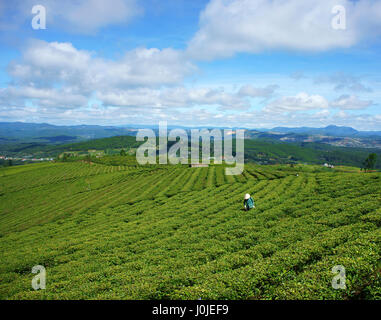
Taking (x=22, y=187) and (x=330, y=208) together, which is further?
(x=22, y=187)

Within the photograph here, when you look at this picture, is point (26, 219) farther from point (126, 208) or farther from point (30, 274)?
point (30, 274)

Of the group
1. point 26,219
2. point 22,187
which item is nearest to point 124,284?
point 26,219

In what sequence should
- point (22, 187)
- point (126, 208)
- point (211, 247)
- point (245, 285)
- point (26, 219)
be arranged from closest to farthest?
point (245, 285)
point (211, 247)
point (126, 208)
point (26, 219)
point (22, 187)


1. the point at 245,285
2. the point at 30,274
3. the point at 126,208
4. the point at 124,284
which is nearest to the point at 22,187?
the point at 126,208

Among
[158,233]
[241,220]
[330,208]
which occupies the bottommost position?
[158,233]

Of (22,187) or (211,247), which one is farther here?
(22,187)

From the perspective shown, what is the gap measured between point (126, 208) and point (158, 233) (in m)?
20.9

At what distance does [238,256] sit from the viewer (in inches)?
551

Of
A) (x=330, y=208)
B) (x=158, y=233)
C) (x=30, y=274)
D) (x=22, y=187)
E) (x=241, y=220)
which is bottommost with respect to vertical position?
(x=22, y=187)

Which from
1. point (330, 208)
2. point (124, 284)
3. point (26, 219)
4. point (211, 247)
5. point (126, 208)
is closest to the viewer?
point (124, 284)

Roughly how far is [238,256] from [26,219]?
163 feet

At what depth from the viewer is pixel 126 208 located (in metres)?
41.3

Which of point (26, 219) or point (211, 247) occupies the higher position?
point (211, 247)
